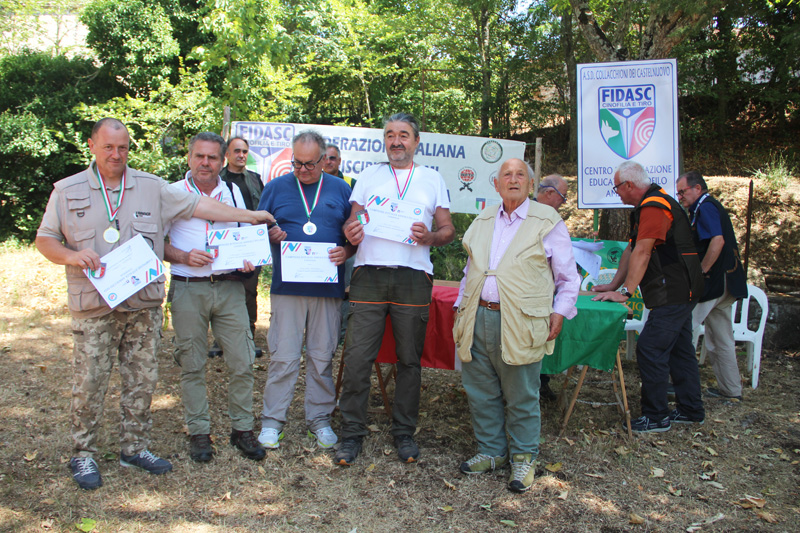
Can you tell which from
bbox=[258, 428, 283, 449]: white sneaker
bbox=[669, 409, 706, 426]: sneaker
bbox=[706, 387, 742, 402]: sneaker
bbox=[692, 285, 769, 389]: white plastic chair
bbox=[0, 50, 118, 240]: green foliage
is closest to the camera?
bbox=[258, 428, 283, 449]: white sneaker

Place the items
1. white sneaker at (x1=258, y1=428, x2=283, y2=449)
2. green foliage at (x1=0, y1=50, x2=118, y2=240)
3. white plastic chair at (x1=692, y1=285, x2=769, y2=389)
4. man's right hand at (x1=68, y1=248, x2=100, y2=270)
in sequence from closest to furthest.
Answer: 1. man's right hand at (x1=68, y1=248, x2=100, y2=270)
2. white sneaker at (x1=258, y1=428, x2=283, y2=449)
3. white plastic chair at (x1=692, y1=285, x2=769, y2=389)
4. green foliage at (x1=0, y1=50, x2=118, y2=240)

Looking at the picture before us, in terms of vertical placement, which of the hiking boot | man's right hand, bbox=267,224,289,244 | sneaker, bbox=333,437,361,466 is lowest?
sneaker, bbox=333,437,361,466

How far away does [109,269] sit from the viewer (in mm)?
3182

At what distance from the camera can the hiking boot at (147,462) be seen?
3580mm

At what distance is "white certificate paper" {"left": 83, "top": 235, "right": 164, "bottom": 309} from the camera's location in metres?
3.15

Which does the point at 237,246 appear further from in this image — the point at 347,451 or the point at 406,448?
the point at 406,448

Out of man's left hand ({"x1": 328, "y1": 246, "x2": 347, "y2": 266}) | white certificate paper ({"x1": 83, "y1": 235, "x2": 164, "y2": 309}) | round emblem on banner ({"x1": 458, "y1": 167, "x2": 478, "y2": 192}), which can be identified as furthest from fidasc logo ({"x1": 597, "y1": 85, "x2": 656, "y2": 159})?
white certificate paper ({"x1": 83, "y1": 235, "x2": 164, "y2": 309})

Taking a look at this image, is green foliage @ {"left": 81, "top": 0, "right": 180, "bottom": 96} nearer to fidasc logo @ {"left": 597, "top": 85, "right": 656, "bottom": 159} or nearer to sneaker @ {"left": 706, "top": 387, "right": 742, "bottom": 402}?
fidasc logo @ {"left": 597, "top": 85, "right": 656, "bottom": 159}

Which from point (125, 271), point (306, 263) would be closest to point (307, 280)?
point (306, 263)

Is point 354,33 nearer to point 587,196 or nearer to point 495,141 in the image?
point 495,141

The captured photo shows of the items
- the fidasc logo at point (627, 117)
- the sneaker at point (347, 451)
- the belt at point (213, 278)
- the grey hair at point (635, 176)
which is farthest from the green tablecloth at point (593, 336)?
the fidasc logo at point (627, 117)

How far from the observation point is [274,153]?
731 cm

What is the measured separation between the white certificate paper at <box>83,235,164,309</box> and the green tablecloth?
2804mm

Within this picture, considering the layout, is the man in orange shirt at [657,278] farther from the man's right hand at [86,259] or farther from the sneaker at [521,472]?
the man's right hand at [86,259]
